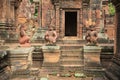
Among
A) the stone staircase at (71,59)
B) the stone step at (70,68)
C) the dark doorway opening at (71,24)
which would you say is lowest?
the stone step at (70,68)

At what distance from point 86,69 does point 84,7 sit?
5060mm

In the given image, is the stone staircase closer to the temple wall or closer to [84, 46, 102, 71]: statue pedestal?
[84, 46, 102, 71]: statue pedestal

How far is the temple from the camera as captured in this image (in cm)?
753

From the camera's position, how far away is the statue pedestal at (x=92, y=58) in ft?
35.7

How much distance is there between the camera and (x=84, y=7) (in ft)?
48.0

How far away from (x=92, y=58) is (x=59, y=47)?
1.60m

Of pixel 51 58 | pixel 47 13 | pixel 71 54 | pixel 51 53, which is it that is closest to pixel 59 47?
pixel 51 53

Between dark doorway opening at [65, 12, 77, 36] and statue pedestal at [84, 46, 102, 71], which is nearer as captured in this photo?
statue pedestal at [84, 46, 102, 71]

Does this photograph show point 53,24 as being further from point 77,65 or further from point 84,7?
point 77,65

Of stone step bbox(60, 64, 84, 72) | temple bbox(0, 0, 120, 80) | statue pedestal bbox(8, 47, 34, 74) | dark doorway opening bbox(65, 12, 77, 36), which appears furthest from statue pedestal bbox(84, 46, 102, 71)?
dark doorway opening bbox(65, 12, 77, 36)

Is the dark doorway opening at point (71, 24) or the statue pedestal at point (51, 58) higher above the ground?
the dark doorway opening at point (71, 24)

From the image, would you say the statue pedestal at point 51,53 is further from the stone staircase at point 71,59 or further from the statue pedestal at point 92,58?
the statue pedestal at point 92,58

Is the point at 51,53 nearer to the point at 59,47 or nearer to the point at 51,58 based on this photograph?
the point at 51,58

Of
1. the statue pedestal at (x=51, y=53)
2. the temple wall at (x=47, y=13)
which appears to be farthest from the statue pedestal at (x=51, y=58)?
the temple wall at (x=47, y=13)
